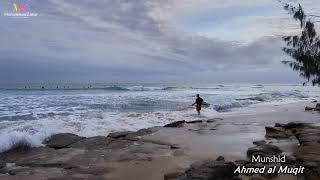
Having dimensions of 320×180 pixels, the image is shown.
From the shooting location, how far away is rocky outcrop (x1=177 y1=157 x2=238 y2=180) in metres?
6.26

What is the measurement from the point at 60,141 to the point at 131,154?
Answer: 121 inches

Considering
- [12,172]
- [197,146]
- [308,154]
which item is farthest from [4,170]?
[308,154]

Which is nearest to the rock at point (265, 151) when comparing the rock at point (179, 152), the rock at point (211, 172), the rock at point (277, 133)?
the rock at point (211, 172)

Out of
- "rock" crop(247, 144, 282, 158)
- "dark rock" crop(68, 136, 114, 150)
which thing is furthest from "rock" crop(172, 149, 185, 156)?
"dark rock" crop(68, 136, 114, 150)

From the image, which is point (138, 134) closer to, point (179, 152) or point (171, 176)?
point (179, 152)

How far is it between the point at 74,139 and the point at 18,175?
411cm

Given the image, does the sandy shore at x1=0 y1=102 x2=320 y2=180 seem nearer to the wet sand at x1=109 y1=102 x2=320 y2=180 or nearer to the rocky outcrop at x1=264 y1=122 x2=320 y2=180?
the wet sand at x1=109 y1=102 x2=320 y2=180

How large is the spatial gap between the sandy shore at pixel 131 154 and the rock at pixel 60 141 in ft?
0.25

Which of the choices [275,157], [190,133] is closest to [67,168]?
[275,157]

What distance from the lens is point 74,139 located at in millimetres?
11734

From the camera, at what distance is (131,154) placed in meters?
9.61

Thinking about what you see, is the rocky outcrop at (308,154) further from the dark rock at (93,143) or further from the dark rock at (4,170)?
the dark rock at (4,170)

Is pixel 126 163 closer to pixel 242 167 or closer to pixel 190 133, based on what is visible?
pixel 242 167

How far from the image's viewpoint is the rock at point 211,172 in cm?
626
